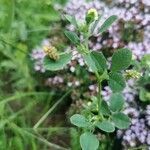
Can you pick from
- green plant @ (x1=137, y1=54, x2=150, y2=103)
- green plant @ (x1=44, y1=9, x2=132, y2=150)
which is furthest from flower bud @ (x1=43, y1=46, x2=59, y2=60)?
green plant @ (x1=137, y1=54, x2=150, y2=103)

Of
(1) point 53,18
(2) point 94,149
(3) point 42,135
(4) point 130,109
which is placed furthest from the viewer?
(1) point 53,18

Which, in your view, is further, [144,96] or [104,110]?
[144,96]

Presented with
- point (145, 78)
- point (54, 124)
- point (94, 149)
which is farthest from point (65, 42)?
point (94, 149)

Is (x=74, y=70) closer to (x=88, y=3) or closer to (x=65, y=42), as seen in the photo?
(x=65, y=42)

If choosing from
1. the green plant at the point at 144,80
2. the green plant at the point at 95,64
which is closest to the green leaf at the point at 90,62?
the green plant at the point at 95,64

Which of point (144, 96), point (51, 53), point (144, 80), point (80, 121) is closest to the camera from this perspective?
point (51, 53)

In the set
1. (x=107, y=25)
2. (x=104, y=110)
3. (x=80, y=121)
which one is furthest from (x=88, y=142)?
(x=107, y=25)

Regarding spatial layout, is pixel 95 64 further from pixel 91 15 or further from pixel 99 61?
pixel 91 15
